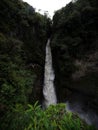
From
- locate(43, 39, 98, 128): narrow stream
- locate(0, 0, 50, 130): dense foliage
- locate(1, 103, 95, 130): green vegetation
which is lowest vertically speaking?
locate(43, 39, 98, 128): narrow stream

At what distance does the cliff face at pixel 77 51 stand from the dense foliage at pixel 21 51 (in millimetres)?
1336

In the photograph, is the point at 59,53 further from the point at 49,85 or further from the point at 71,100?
the point at 71,100

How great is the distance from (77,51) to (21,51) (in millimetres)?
3259

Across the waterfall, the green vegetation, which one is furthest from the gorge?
the green vegetation

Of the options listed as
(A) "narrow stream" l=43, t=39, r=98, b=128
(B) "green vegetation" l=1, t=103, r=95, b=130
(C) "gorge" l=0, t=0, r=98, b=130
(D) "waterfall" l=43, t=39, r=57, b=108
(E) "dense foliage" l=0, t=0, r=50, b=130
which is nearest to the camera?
(B) "green vegetation" l=1, t=103, r=95, b=130

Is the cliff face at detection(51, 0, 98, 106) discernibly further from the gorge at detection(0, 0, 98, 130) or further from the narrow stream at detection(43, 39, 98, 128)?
the narrow stream at detection(43, 39, 98, 128)

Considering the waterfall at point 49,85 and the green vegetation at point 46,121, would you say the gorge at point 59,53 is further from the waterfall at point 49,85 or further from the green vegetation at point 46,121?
the green vegetation at point 46,121

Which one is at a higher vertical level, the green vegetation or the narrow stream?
the green vegetation

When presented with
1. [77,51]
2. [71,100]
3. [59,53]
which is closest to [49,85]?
[71,100]

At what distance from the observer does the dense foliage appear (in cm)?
690

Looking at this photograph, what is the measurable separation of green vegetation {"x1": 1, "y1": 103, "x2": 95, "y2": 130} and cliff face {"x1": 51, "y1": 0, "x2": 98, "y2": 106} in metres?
5.68

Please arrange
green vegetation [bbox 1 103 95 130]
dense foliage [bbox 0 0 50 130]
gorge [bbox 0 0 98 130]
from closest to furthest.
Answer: green vegetation [bbox 1 103 95 130] < dense foliage [bbox 0 0 50 130] < gorge [bbox 0 0 98 130]

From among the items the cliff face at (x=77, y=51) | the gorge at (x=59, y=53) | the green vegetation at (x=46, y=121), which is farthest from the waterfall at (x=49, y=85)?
the green vegetation at (x=46, y=121)

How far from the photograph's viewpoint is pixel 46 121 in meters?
4.12
